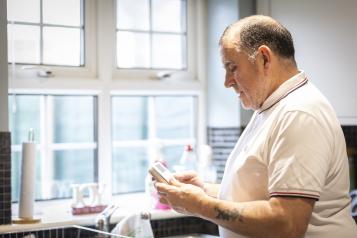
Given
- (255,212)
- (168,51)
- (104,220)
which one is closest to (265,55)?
(255,212)

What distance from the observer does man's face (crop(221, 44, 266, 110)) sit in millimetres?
1431

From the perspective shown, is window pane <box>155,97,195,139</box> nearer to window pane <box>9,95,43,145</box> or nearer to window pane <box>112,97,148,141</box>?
window pane <box>112,97,148,141</box>

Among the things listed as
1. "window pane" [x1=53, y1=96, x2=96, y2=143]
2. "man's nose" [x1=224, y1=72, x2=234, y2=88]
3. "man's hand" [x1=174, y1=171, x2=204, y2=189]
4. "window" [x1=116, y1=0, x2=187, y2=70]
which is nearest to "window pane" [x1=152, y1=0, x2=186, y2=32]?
"window" [x1=116, y1=0, x2=187, y2=70]

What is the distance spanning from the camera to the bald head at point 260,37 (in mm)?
1409

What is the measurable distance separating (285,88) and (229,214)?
13.4 inches

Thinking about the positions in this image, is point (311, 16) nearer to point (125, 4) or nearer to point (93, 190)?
point (125, 4)

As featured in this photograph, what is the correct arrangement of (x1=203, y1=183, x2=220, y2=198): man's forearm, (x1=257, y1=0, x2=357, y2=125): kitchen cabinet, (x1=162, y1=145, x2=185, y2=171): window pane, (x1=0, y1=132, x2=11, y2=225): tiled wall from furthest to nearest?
(x1=162, y1=145, x2=185, y2=171): window pane → (x1=257, y1=0, x2=357, y2=125): kitchen cabinet → (x1=0, y1=132, x2=11, y2=225): tiled wall → (x1=203, y1=183, x2=220, y2=198): man's forearm

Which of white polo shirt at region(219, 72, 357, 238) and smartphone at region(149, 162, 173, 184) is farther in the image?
smartphone at region(149, 162, 173, 184)

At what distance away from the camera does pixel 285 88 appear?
1421mm

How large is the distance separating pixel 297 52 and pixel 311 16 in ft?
0.55


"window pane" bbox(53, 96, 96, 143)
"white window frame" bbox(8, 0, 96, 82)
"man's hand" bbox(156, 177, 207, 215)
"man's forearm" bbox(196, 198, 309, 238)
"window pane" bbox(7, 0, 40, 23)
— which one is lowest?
"man's forearm" bbox(196, 198, 309, 238)

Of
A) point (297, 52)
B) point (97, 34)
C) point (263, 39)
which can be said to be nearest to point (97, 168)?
point (97, 34)

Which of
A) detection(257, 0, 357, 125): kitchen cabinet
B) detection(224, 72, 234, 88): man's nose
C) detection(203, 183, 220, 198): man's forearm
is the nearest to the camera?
detection(224, 72, 234, 88): man's nose

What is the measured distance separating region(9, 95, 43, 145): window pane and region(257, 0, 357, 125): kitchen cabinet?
114cm
